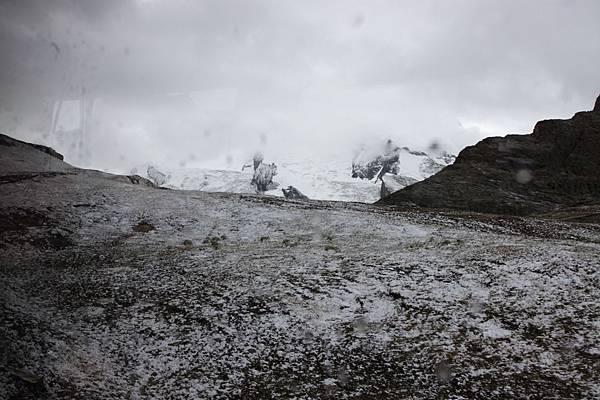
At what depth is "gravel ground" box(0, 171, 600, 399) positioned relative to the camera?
1138 centimetres

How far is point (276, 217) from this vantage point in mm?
34562

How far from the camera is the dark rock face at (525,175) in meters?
56.0

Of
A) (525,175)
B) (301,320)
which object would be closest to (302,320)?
(301,320)

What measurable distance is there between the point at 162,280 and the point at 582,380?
572 inches

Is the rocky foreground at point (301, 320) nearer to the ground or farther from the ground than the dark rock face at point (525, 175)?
nearer to the ground

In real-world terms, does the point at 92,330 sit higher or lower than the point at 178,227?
lower

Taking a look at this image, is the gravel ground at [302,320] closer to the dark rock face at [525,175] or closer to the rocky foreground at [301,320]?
the rocky foreground at [301,320]

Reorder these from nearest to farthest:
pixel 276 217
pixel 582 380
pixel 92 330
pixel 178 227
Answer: pixel 582 380 < pixel 92 330 < pixel 178 227 < pixel 276 217

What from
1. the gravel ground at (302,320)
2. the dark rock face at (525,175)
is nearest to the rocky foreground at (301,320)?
the gravel ground at (302,320)

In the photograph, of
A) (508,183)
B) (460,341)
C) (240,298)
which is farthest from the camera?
(508,183)

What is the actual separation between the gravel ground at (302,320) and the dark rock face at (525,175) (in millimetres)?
35568

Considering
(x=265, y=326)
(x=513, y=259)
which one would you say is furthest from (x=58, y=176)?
(x=513, y=259)

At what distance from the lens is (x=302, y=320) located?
1470 centimetres

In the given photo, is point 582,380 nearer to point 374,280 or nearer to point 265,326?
point 374,280
